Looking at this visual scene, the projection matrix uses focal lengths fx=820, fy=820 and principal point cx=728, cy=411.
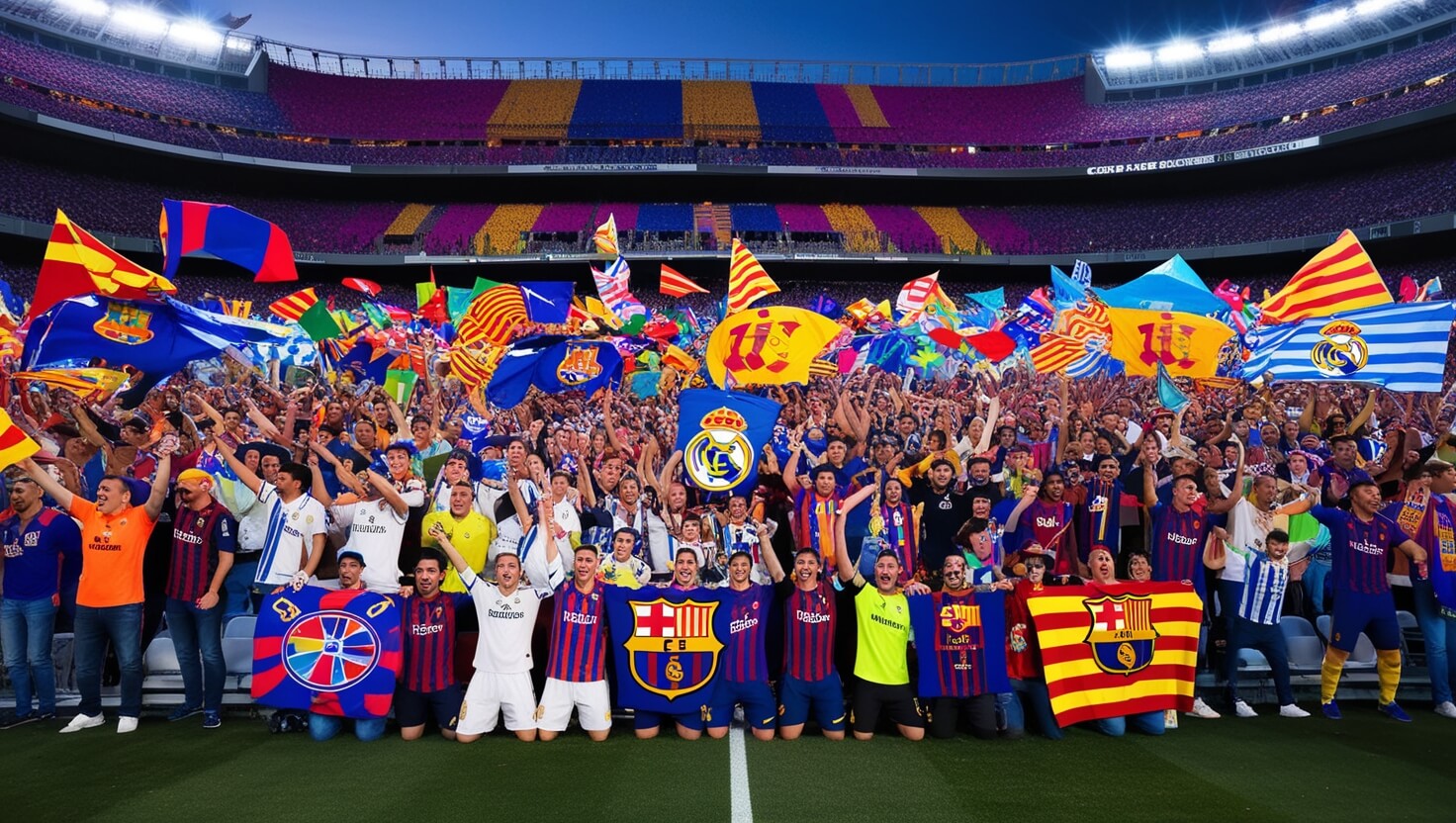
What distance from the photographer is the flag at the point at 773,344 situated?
10422 millimetres

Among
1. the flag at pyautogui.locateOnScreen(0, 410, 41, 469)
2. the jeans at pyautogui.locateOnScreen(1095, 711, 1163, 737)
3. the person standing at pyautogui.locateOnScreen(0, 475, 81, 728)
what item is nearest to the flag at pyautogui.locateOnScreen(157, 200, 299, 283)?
the flag at pyautogui.locateOnScreen(0, 410, 41, 469)

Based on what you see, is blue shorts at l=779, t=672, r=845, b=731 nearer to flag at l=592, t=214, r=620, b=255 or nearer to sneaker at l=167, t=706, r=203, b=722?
sneaker at l=167, t=706, r=203, b=722

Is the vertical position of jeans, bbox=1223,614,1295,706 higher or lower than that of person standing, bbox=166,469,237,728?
lower

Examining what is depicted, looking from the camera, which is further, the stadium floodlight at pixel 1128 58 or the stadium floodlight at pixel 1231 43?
the stadium floodlight at pixel 1128 58

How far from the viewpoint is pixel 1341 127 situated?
116ft

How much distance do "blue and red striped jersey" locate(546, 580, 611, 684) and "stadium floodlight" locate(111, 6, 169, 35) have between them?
52251mm

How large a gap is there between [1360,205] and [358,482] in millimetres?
43056

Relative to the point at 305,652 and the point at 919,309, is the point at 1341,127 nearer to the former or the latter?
the point at 919,309

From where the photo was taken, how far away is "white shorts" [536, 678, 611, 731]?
6523mm

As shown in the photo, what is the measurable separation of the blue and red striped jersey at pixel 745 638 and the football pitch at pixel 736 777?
53cm

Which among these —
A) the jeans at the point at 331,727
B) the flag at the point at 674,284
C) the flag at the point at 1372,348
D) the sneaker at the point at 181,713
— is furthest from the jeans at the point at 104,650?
the flag at the point at 1372,348

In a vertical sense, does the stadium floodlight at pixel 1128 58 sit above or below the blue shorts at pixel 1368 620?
above


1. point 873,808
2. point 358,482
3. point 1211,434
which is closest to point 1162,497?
point 1211,434

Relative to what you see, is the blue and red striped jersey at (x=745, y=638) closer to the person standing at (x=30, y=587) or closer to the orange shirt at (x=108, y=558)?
the orange shirt at (x=108, y=558)
